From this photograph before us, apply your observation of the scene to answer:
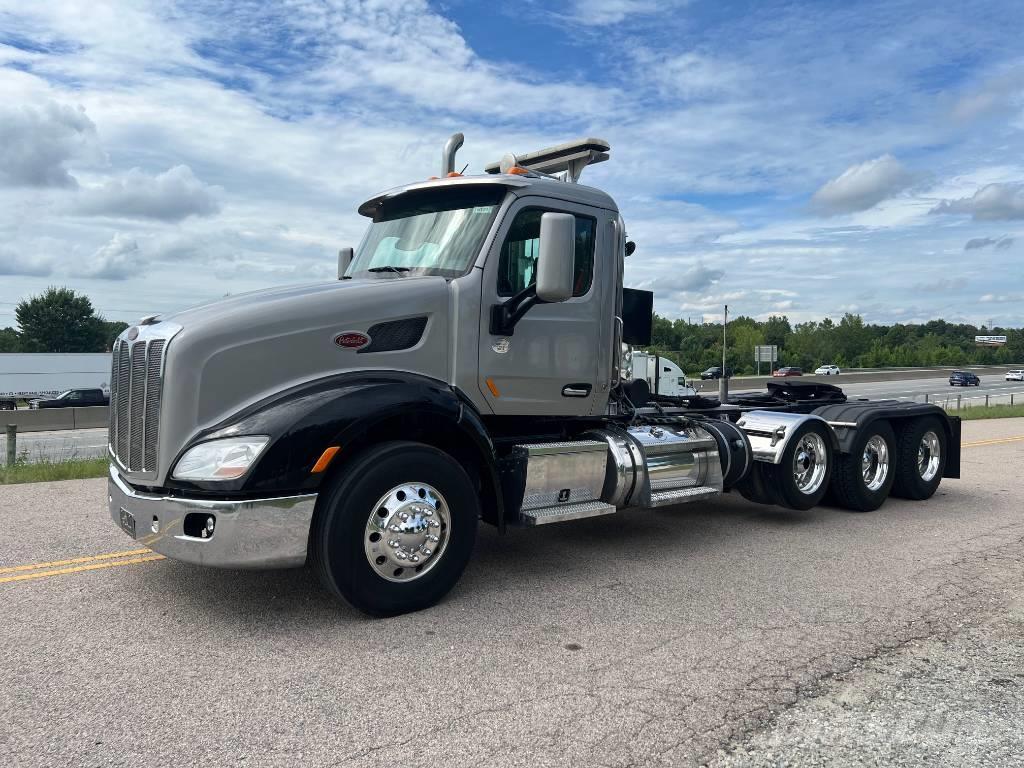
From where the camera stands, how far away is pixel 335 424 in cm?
439

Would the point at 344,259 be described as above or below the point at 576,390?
above

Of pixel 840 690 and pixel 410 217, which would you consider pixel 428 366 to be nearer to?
pixel 410 217

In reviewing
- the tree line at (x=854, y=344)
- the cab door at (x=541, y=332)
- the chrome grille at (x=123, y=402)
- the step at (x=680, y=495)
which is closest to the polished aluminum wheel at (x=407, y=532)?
the cab door at (x=541, y=332)

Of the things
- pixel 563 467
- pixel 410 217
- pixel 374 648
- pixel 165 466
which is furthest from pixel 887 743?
pixel 410 217

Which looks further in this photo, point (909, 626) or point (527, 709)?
point (909, 626)

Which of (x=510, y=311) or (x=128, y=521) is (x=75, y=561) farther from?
(x=510, y=311)

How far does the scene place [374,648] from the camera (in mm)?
4211

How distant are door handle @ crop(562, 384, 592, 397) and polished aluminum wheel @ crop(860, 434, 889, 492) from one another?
12.2ft

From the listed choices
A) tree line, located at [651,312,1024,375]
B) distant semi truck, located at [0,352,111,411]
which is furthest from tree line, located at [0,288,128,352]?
tree line, located at [651,312,1024,375]

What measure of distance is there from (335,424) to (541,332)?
5.86 feet

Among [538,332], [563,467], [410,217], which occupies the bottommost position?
[563,467]

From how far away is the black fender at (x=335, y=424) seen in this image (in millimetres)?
4254

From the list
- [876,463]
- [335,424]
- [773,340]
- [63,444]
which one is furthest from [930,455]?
[773,340]

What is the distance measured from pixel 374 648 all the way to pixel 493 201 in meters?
2.95
